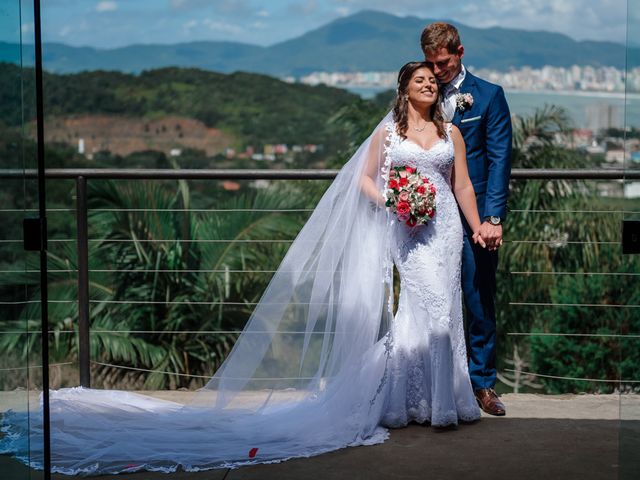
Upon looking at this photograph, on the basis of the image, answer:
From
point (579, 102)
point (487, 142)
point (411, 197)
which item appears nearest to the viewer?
point (411, 197)

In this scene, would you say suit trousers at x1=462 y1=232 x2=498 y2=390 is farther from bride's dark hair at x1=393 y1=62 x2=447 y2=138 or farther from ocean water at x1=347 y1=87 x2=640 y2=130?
ocean water at x1=347 y1=87 x2=640 y2=130

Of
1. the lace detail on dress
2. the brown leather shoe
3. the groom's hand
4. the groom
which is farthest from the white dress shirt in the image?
the brown leather shoe

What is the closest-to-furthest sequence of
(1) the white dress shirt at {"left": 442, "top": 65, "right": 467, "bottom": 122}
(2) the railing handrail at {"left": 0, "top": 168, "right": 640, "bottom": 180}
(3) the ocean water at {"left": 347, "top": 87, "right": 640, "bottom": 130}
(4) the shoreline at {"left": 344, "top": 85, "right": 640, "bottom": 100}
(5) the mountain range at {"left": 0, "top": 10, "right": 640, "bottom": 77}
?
(1) the white dress shirt at {"left": 442, "top": 65, "right": 467, "bottom": 122}, (2) the railing handrail at {"left": 0, "top": 168, "right": 640, "bottom": 180}, (3) the ocean water at {"left": 347, "top": 87, "right": 640, "bottom": 130}, (4) the shoreline at {"left": 344, "top": 85, "right": 640, "bottom": 100}, (5) the mountain range at {"left": 0, "top": 10, "right": 640, "bottom": 77}

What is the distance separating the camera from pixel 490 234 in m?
5.00

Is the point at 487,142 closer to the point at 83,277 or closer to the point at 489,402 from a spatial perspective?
the point at 489,402

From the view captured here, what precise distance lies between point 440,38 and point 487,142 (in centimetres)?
55

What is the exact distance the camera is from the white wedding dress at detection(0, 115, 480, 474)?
489 cm

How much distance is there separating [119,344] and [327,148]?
88.2ft

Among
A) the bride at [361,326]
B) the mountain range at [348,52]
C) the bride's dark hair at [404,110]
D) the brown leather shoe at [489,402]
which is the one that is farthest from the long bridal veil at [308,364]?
the mountain range at [348,52]

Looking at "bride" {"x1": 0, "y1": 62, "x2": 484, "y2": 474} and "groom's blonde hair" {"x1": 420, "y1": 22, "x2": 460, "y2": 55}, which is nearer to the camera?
"bride" {"x1": 0, "y1": 62, "x2": 484, "y2": 474}

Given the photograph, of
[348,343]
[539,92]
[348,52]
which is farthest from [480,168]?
[348,52]

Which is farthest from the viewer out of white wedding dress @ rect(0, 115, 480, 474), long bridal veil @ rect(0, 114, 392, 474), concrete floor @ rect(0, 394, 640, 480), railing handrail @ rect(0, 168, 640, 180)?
railing handrail @ rect(0, 168, 640, 180)

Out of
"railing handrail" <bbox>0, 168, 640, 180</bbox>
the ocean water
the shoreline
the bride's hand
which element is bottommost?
the bride's hand

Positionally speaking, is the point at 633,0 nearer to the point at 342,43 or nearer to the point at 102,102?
the point at 102,102
